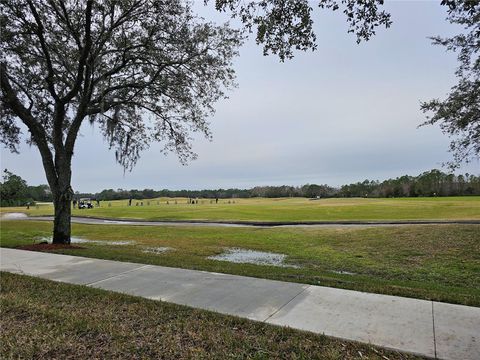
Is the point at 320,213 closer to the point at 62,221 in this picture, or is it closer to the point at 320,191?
the point at 62,221

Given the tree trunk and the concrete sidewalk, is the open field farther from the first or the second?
the tree trunk

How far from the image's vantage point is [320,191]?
126 meters

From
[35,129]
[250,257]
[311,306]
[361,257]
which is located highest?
[35,129]

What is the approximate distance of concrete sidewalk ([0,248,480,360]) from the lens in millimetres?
3713

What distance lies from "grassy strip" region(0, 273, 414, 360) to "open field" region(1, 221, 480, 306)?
2.50 meters

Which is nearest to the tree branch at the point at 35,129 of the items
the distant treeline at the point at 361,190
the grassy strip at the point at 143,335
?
the grassy strip at the point at 143,335

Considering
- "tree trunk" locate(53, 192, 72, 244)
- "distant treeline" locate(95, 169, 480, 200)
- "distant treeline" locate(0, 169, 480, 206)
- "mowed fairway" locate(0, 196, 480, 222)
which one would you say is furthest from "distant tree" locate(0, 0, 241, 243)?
"distant treeline" locate(95, 169, 480, 200)

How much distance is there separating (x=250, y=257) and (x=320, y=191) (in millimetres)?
116361

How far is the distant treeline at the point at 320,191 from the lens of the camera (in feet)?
216

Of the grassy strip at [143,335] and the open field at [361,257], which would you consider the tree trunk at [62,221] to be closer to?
the open field at [361,257]

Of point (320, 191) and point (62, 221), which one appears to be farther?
point (320, 191)

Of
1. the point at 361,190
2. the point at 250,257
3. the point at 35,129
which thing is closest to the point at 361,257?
the point at 250,257

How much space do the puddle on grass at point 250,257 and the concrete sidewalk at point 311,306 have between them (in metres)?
4.71

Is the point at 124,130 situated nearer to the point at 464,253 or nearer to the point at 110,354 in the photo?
the point at 110,354
